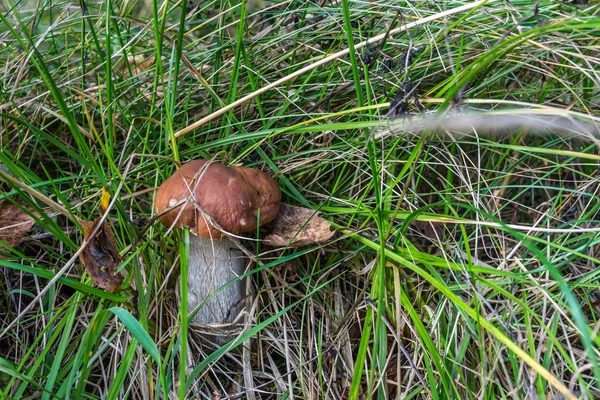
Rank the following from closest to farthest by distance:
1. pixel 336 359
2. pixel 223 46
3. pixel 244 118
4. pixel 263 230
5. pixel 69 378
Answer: pixel 69 378
pixel 336 359
pixel 263 230
pixel 223 46
pixel 244 118

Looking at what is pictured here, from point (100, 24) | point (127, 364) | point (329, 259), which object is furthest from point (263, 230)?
point (100, 24)

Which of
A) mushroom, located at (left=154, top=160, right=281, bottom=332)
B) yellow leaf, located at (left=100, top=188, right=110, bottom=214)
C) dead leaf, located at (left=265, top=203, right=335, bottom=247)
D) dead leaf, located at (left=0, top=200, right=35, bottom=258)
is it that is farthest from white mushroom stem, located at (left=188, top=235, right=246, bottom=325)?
dead leaf, located at (left=0, top=200, right=35, bottom=258)

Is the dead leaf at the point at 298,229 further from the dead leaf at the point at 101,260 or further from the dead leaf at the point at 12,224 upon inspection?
the dead leaf at the point at 12,224

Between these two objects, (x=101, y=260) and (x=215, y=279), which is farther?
(x=215, y=279)

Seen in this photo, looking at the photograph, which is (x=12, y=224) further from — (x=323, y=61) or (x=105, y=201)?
(x=323, y=61)

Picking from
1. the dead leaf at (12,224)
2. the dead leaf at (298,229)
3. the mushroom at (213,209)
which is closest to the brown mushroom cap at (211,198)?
the mushroom at (213,209)

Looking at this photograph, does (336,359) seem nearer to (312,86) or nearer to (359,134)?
(359,134)

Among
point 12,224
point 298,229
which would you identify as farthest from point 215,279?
point 12,224
